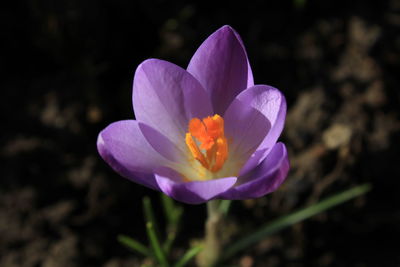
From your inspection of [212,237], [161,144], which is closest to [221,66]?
[161,144]

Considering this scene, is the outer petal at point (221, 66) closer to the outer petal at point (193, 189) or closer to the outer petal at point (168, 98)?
the outer petal at point (168, 98)

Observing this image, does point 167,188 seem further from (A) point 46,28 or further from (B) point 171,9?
(B) point 171,9

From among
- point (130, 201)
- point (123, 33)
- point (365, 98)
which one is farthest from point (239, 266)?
point (123, 33)

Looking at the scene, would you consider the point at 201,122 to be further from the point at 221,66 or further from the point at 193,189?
the point at 193,189

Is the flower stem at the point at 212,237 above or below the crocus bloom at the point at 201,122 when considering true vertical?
below

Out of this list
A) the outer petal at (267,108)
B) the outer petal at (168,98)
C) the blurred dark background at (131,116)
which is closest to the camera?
the outer petal at (267,108)

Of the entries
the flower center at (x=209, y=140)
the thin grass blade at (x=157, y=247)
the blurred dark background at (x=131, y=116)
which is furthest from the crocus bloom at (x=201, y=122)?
the blurred dark background at (x=131, y=116)

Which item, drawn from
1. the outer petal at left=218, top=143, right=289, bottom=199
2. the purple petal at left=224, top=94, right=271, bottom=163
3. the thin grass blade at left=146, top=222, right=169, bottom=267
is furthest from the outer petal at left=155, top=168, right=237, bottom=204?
the thin grass blade at left=146, top=222, right=169, bottom=267

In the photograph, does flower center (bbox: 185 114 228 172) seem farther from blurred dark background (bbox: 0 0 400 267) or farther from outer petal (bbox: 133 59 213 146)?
blurred dark background (bbox: 0 0 400 267)
